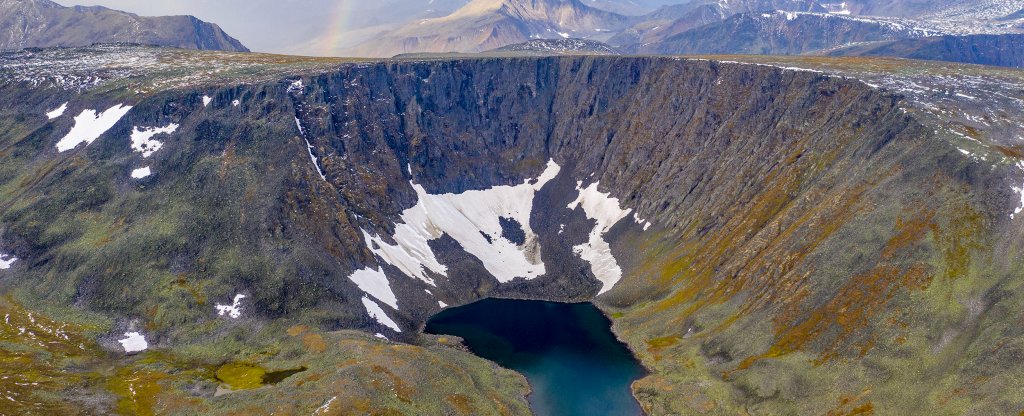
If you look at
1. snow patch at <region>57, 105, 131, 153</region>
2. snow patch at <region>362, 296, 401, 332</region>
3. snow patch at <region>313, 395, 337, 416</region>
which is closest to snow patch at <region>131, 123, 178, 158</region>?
snow patch at <region>57, 105, 131, 153</region>

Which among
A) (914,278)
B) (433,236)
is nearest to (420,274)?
(433,236)

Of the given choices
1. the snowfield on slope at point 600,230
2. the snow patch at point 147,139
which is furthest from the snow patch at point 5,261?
the snowfield on slope at point 600,230

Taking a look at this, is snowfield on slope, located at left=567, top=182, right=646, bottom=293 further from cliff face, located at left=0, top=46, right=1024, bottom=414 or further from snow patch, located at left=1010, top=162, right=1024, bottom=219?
snow patch, located at left=1010, top=162, right=1024, bottom=219

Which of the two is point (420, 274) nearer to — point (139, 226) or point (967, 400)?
point (139, 226)

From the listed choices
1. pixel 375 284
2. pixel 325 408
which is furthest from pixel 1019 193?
pixel 375 284

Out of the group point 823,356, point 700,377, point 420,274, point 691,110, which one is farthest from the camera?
point 691,110

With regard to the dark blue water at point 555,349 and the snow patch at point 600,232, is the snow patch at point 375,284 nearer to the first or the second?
the dark blue water at point 555,349
